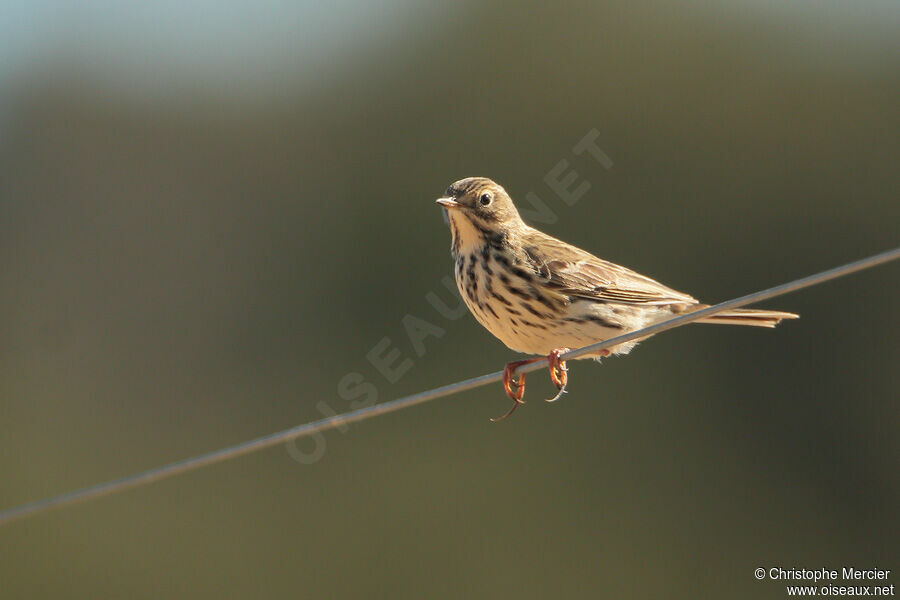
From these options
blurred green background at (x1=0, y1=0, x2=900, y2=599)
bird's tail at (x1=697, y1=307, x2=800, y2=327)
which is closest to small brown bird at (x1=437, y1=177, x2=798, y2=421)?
bird's tail at (x1=697, y1=307, x2=800, y2=327)

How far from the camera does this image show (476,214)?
9.48 meters

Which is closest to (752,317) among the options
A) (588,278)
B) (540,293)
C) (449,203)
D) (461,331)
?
(588,278)

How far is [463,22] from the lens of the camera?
3362 cm

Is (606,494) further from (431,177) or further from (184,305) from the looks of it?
(184,305)

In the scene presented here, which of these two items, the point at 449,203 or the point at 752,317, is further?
the point at 449,203

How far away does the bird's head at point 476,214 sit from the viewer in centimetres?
938

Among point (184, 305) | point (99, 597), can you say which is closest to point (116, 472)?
point (99, 597)

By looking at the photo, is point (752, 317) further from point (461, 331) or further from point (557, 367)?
point (461, 331)

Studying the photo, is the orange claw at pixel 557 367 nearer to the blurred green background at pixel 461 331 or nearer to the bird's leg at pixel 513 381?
the bird's leg at pixel 513 381

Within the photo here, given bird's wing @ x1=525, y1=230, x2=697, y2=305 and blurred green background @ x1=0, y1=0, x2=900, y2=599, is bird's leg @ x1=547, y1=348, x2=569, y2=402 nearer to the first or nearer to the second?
bird's wing @ x1=525, y1=230, x2=697, y2=305

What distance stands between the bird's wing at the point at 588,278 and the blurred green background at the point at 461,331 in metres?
9.84

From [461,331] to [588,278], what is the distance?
42.9 ft

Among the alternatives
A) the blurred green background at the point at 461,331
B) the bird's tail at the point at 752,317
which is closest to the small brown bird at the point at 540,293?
the bird's tail at the point at 752,317

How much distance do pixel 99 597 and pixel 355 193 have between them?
11.8 meters
